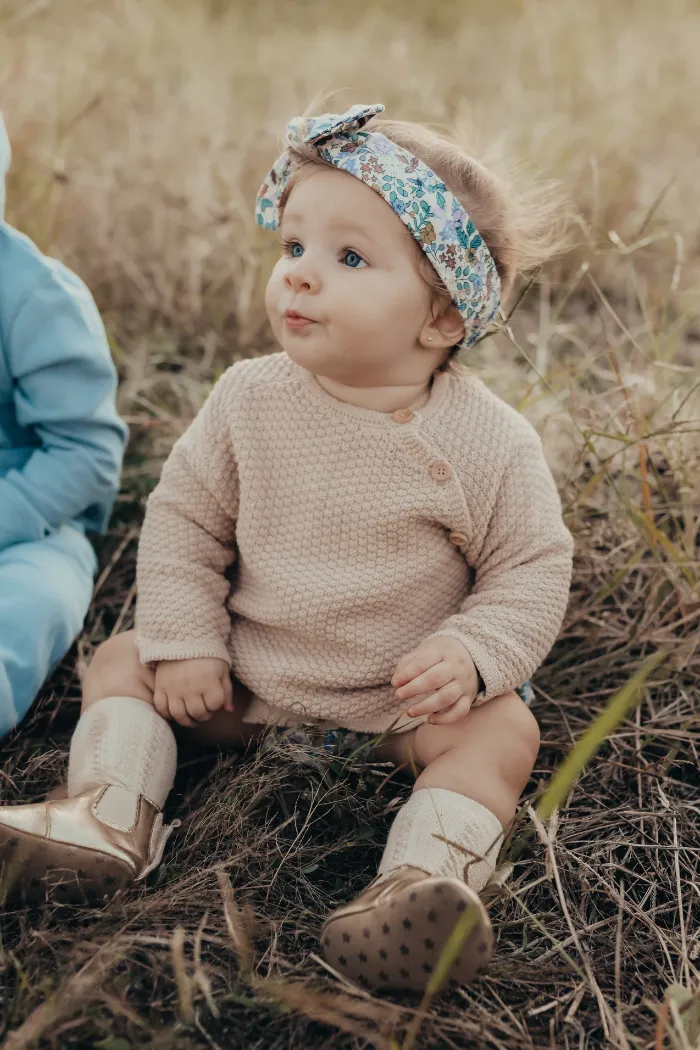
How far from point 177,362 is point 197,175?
72 centimetres

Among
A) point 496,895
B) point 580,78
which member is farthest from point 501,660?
point 580,78

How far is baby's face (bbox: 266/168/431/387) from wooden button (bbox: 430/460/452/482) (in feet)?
0.60

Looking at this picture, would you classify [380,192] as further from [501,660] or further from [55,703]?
[55,703]

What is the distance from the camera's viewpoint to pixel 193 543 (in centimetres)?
181

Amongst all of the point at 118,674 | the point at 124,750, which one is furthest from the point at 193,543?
the point at 124,750

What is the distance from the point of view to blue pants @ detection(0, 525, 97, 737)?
5.68 ft

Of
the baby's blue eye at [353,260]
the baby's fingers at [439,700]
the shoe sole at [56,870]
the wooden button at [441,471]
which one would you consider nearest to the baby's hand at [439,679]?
the baby's fingers at [439,700]

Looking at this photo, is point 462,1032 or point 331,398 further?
point 331,398

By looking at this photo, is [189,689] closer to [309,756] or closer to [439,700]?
[309,756]

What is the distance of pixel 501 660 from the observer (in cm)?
163

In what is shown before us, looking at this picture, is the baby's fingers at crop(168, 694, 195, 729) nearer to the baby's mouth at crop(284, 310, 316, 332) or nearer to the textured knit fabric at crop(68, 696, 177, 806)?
the textured knit fabric at crop(68, 696, 177, 806)

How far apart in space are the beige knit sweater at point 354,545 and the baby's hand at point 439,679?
3 cm

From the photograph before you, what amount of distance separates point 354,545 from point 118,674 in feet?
→ 1.49

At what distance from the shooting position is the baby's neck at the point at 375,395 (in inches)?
67.0
